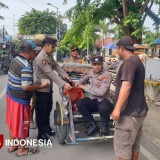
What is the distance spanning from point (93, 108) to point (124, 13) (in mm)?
6046

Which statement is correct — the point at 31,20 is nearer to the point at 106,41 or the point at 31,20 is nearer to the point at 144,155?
the point at 106,41

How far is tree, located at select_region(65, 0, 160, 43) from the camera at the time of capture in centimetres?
923

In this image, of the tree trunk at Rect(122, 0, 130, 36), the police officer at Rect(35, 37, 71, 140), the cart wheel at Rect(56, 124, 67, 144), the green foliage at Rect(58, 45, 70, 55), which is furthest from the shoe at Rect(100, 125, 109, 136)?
the green foliage at Rect(58, 45, 70, 55)

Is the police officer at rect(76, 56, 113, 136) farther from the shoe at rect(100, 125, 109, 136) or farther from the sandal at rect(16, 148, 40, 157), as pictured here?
the sandal at rect(16, 148, 40, 157)

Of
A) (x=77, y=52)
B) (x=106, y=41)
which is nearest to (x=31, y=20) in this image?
(x=106, y=41)

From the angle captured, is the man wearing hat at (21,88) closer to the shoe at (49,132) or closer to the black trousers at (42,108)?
the black trousers at (42,108)

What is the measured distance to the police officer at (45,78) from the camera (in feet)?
14.7

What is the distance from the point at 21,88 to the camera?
13.0 feet

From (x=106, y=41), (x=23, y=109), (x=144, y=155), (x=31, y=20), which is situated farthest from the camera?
(x=106, y=41)

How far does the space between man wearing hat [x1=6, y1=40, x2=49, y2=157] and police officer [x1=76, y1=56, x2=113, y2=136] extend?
0.91 m

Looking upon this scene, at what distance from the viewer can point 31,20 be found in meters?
51.4

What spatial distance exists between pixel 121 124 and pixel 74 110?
1792 mm

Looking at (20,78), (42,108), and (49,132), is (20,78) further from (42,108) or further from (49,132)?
(49,132)

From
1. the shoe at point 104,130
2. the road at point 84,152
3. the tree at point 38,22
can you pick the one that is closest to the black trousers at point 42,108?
the road at point 84,152
